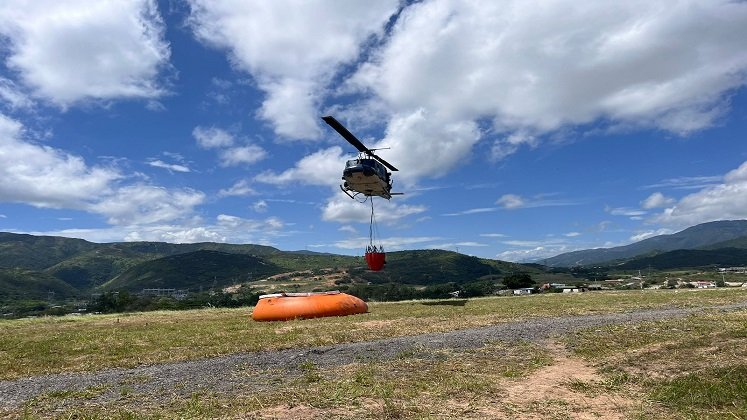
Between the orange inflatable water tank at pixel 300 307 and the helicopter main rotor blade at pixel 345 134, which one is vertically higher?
the helicopter main rotor blade at pixel 345 134

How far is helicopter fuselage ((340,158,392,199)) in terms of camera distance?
137ft

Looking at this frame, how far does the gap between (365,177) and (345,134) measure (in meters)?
5.54

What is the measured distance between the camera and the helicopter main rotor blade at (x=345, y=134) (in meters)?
34.7

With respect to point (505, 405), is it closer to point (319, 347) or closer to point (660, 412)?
point (660, 412)

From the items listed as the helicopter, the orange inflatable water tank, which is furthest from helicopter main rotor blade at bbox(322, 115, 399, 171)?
the orange inflatable water tank

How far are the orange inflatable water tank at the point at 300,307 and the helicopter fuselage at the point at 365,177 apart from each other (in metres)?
11.2

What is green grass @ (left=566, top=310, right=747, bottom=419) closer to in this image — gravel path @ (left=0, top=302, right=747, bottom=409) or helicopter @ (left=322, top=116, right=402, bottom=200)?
gravel path @ (left=0, top=302, right=747, bottom=409)

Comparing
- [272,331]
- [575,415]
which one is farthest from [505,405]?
[272,331]

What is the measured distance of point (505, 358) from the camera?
17359 mm

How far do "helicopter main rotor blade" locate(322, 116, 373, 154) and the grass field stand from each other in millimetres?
15785

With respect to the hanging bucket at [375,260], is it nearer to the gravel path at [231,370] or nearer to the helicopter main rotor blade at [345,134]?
the helicopter main rotor blade at [345,134]

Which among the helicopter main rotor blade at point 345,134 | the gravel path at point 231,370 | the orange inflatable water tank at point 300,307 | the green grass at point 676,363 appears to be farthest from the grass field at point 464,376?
the helicopter main rotor blade at point 345,134

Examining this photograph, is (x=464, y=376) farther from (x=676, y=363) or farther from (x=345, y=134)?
(x=345, y=134)

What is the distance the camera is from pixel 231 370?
54.2 feet
